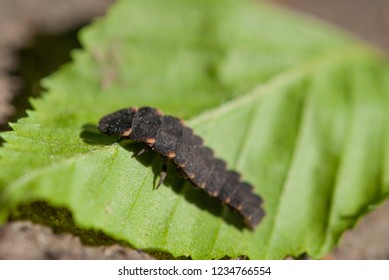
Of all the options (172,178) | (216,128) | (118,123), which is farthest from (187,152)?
Result: (216,128)

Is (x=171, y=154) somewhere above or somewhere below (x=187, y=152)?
below

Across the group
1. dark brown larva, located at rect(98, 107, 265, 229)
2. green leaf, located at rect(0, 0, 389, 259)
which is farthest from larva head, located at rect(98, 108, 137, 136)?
green leaf, located at rect(0, 0, 389, 259)

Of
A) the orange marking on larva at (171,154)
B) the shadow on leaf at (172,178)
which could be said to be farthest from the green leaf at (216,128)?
the orange marking on larva at (171,154)

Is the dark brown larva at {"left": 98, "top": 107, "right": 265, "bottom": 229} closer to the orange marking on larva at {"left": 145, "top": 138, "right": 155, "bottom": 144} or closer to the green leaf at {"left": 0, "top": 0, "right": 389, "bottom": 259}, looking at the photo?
the orange marking on larva at {"left": 145, "top": 138, "right": 155, "bottom": 144}

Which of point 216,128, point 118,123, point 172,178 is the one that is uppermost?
point 216,128

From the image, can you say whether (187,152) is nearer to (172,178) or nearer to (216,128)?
(172,178)

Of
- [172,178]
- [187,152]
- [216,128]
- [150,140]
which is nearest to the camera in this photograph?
[150,140]

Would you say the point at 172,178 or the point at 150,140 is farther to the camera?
the point at 172,178
